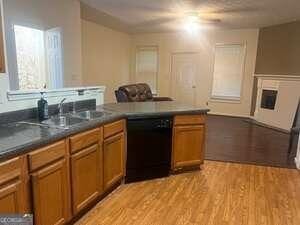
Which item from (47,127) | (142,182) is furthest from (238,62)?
(47,127)

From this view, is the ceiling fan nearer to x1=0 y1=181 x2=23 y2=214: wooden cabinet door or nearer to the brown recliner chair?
the brown recliner chair

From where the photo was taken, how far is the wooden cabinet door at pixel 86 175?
2.04m

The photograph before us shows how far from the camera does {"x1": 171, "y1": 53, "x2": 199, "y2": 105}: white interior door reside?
7.89 meters

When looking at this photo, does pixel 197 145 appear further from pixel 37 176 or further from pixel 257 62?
pixel 257 62

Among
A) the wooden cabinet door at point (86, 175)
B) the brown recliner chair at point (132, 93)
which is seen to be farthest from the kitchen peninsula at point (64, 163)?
the brown recliner chair at point (132, 93)

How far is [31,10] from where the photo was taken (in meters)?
3.51

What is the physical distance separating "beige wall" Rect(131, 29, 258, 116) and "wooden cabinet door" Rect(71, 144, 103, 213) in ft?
19.5

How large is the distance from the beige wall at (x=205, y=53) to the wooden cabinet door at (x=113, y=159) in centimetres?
552

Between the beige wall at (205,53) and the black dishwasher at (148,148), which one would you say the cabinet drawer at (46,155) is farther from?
the beige wall at (205,53)

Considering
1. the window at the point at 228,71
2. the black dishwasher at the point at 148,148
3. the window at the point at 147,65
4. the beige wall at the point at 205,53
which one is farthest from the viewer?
the window at the point at 147,65

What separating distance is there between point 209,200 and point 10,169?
197cm

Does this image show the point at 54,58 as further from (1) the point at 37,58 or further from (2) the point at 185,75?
(2) the point at 185,75

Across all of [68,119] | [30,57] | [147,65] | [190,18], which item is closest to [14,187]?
[68,119]

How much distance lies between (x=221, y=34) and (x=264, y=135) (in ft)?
11.3
